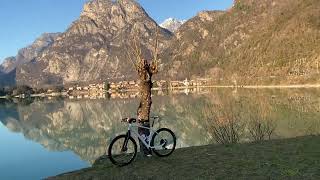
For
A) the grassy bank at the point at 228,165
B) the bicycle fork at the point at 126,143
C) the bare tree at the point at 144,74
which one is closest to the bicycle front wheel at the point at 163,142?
the grassy bank at the point at 228,165

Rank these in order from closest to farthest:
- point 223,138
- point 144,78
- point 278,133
A: point 144,78 < point 223,138 < point 278,133

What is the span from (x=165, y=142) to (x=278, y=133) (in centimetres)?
2387

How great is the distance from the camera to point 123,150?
15.4 m

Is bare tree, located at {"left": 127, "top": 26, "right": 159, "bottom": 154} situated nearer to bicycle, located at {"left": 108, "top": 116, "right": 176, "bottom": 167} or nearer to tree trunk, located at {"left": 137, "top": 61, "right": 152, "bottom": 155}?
tree trunk, located at {"left": 137, "top": 61, "right": 152, "bottom": 155}

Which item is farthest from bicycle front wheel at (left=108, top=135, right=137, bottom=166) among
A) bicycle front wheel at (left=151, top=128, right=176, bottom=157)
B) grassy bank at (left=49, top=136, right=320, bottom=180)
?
bicycle front wheel at (left=151, top=128, right=176, bottom=157)

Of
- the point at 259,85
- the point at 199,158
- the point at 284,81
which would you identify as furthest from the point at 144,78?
the point at 259,85

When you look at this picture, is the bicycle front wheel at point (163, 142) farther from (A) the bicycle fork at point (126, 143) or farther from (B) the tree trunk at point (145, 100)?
(A) the bicycle fork at point (126, 143)

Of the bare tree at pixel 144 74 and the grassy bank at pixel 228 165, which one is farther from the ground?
the bare tree at pixel 144 74

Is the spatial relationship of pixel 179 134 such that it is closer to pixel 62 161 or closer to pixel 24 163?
pixel 62 161

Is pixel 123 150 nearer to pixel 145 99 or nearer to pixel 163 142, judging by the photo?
pixel 163 142

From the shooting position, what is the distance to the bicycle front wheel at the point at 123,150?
49.6ft

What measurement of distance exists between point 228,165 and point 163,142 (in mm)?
3187

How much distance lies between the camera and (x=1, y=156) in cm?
4422

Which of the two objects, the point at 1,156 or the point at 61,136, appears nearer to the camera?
the point at 1,156
